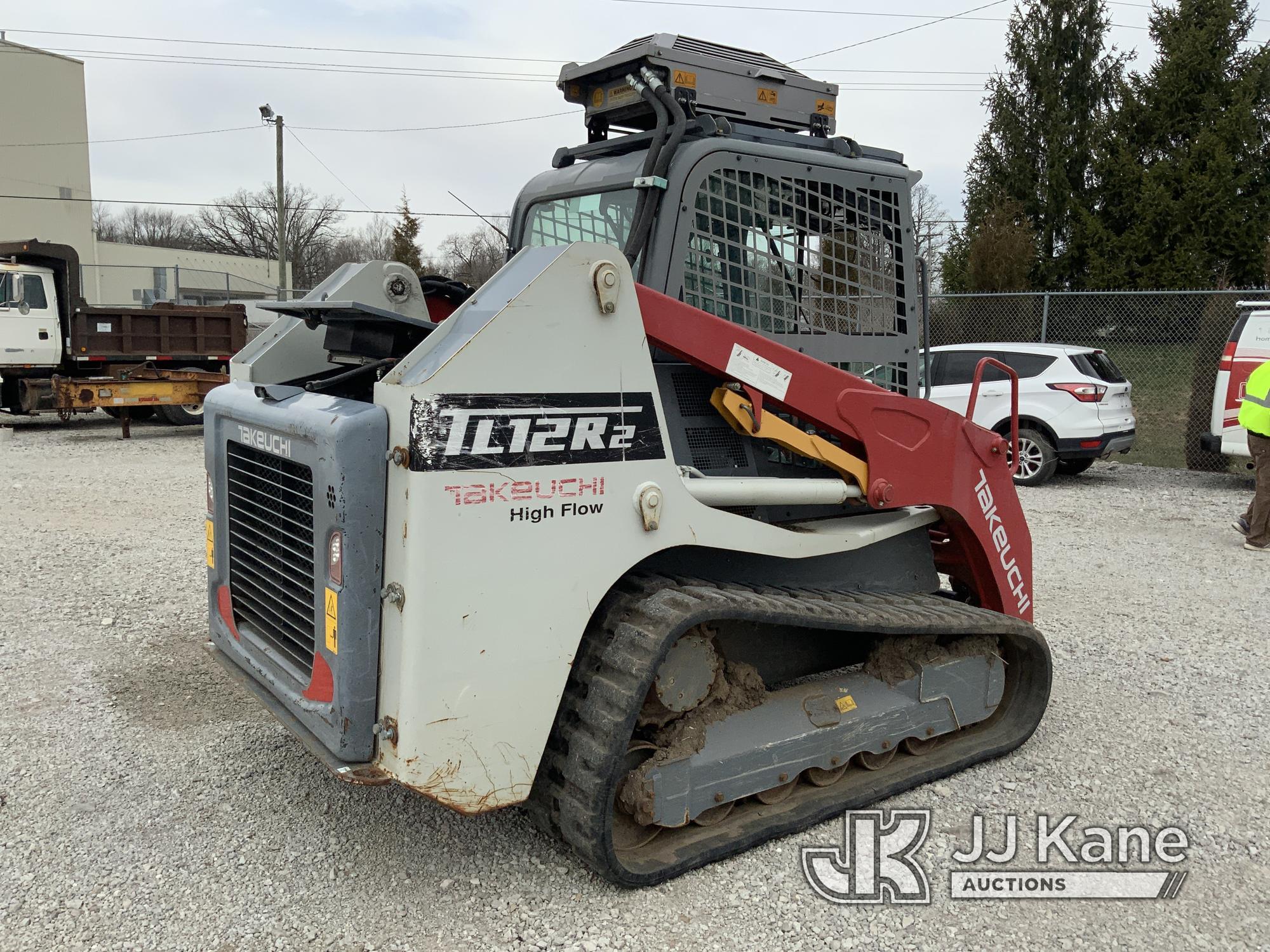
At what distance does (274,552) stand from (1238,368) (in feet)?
33.8

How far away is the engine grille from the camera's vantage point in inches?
125

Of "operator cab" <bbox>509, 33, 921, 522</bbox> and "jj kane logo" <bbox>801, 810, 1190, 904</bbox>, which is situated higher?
"operator cab" <bbox>509, 33, 921, 522</bbox>

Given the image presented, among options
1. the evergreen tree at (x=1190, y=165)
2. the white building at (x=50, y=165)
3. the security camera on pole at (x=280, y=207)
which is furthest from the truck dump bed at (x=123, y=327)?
the white building at (x=50, y=165)

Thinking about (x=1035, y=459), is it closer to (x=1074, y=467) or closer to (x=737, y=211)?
(x=1074, y=467)

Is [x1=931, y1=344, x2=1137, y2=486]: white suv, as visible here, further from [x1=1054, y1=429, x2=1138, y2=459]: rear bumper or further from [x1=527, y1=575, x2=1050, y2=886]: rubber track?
[x1=527, y1=575, x2=1050, y2=886]: rubber track

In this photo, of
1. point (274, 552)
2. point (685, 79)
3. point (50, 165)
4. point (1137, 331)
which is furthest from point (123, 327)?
point (50, 165)


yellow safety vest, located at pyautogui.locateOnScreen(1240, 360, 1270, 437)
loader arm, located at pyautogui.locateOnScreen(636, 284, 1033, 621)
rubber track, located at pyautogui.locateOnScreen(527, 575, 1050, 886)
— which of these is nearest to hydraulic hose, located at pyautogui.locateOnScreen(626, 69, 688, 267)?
loader arm, located at pyautogui.locateOnScreen(636, 284, 1033, 621)

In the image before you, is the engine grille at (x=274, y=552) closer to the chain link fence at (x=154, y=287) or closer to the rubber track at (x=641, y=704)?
the rubber track at (x=641, y=704)

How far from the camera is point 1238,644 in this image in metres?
5.93

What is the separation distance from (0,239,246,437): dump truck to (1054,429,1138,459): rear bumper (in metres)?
11.3

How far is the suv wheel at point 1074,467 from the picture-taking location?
471 inches

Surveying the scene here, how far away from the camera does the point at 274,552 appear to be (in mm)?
3428

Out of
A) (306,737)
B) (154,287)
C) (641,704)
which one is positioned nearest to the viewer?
(641,704)

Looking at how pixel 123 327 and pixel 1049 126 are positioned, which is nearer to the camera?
pixel 123 327
